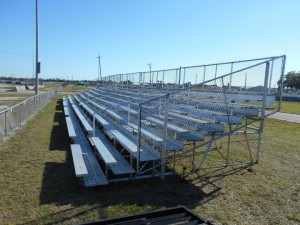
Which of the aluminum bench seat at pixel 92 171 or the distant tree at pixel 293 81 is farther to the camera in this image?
the distant tree at pixel 293 81

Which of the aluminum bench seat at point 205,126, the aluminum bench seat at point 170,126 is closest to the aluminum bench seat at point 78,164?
the aluminum bench seat at point 170,126

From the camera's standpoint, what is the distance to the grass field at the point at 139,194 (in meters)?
3.97

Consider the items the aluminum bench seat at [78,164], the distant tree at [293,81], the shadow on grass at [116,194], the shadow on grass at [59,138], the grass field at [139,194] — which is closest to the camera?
the grass field at [139,194]

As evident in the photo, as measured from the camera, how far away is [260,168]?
6.41m

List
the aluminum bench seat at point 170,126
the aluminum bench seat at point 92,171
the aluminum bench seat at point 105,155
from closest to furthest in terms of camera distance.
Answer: the aluminum bench seat at point 92,171 < the aluminum bench seat at point 105,155 < the aluminum bench seat at point 170,126

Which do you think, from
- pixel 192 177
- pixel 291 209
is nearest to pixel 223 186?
pixel 192 177

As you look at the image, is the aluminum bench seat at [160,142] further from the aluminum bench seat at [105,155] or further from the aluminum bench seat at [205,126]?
the aluminum bench seat at [105,155]

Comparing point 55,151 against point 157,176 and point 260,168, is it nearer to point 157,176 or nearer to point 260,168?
point 157,176

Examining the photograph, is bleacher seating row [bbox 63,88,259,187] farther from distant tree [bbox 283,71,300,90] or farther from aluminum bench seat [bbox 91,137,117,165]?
distant tree [bbox 283,71,300,90]

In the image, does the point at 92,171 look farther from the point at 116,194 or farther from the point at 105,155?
the point at 116,194

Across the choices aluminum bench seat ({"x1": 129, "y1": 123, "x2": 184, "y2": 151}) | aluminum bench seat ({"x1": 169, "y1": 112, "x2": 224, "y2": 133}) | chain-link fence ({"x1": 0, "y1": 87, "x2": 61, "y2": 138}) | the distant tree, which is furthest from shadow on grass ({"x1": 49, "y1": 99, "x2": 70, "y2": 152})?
the distant tree

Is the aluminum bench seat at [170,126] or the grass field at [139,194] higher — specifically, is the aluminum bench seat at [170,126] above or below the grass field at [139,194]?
above

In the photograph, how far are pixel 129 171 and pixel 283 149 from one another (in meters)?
5.55

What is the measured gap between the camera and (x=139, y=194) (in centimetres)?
466
